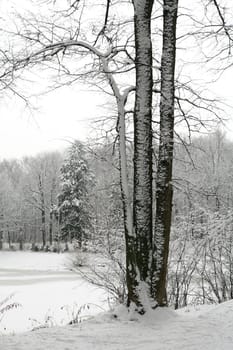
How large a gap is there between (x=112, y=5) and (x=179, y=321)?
5228 millimetres

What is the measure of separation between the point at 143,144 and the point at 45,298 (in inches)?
565

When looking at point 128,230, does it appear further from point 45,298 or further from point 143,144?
point 45,298

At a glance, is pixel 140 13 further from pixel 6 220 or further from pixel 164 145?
pixel 6 220

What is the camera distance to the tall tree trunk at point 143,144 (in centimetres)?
671

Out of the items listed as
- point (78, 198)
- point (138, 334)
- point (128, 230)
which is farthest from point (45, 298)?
point (78, 198)

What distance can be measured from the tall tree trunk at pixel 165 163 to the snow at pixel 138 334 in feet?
1.58

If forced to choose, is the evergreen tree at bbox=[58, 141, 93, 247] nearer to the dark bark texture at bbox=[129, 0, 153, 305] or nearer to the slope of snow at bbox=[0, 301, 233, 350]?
the dark bark texture at bbox=[129, 0, 153, 305]

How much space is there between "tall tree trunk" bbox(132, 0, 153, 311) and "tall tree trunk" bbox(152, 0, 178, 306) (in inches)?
7.3

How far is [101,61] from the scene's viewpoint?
7.55 m

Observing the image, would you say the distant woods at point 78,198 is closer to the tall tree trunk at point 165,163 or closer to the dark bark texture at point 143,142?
the tall tree trunk at point 165,163

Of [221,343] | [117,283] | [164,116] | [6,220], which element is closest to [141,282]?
[221,343]

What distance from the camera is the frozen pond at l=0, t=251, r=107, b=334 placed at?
519 inches

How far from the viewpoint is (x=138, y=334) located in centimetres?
556

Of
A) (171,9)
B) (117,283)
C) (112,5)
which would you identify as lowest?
(117,283)
